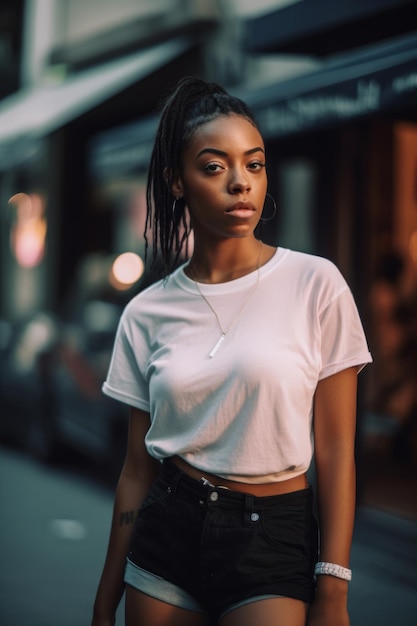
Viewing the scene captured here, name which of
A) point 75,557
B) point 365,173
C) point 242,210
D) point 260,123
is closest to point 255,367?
point 242,210

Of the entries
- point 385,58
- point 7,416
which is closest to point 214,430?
point 385,58

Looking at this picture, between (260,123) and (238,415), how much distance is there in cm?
481

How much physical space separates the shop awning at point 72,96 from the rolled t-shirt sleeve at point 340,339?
930 centimetres

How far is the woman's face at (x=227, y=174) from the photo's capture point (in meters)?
2.46

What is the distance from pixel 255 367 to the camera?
2.36 metres

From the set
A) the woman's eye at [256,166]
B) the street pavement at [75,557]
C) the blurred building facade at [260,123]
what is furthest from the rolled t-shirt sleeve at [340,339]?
the street pavement at [75,557]

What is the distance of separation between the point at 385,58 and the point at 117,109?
746 centimetres

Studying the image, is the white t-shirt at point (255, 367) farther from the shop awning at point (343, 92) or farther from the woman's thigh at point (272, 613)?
the shop awning at point (343, 92)

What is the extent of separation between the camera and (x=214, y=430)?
7.93ft

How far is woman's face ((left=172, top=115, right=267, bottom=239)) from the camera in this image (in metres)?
2.46

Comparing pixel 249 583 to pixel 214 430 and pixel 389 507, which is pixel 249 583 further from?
pixel 389 507

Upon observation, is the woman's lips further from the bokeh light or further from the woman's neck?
the bokeh light

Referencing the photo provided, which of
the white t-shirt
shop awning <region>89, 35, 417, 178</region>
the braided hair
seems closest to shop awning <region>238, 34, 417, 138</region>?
shop awning <region>89, 35, 417, 178</region>

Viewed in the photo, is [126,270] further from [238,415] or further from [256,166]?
[238,415]
